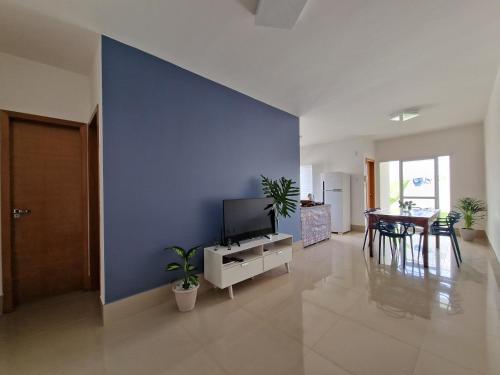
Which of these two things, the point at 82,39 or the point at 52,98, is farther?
the point at 52,98

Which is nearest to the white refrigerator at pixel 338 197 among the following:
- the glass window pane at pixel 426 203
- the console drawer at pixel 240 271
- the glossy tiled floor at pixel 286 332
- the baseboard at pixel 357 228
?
the baseboard at pixel 357 228

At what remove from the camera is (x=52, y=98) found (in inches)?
93.6

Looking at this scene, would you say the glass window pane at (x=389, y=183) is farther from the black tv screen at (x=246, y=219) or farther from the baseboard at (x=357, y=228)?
the black tv screen at (x=246, y=219)

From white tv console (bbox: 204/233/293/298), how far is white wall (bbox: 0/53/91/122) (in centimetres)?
239

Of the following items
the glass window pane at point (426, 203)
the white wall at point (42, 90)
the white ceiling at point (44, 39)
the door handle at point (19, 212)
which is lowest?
the glass window pane at point (426, 203)

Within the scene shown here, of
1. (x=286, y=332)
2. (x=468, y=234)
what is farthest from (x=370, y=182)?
(x=286, y=332)

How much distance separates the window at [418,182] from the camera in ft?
18.3

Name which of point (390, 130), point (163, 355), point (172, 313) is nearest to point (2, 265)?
point (172, 313)

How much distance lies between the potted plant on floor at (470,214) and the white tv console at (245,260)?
4.61 meters

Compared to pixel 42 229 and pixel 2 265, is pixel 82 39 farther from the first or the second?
pixel 2 265

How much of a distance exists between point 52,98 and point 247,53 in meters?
2.31

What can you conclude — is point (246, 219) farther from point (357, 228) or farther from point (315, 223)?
point (357, 228)

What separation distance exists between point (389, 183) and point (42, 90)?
8337mm

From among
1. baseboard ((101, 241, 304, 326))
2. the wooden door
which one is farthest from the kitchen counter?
baseboard ((101, 241, 304, 326))
